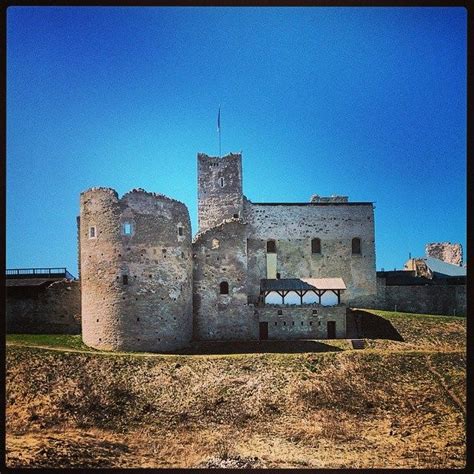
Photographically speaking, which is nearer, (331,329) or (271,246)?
(331,329)

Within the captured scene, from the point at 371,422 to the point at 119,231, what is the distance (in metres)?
12.7

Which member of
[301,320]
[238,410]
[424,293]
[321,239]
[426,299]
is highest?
[321,239]

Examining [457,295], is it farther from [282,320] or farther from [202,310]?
[202,310]

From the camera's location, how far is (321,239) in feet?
109

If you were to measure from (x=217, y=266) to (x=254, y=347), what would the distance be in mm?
4385

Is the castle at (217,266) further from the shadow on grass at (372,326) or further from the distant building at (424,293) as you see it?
the shadow on grass at (372,326)

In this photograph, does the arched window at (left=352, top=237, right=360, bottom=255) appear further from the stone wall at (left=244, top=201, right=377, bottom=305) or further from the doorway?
the doorway

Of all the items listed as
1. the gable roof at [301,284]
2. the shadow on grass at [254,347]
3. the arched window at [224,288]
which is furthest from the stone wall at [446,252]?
the arched window at [224,288]

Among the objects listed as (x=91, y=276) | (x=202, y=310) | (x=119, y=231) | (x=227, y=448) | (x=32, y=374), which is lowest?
(x=227, y=448)

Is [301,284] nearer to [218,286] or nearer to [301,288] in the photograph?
[301,288]

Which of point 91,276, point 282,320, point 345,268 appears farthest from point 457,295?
point 91,276

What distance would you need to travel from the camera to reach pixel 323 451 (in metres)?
16.4

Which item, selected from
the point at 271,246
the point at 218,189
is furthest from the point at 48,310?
the point at 271,246

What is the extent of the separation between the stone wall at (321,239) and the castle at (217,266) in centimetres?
6
